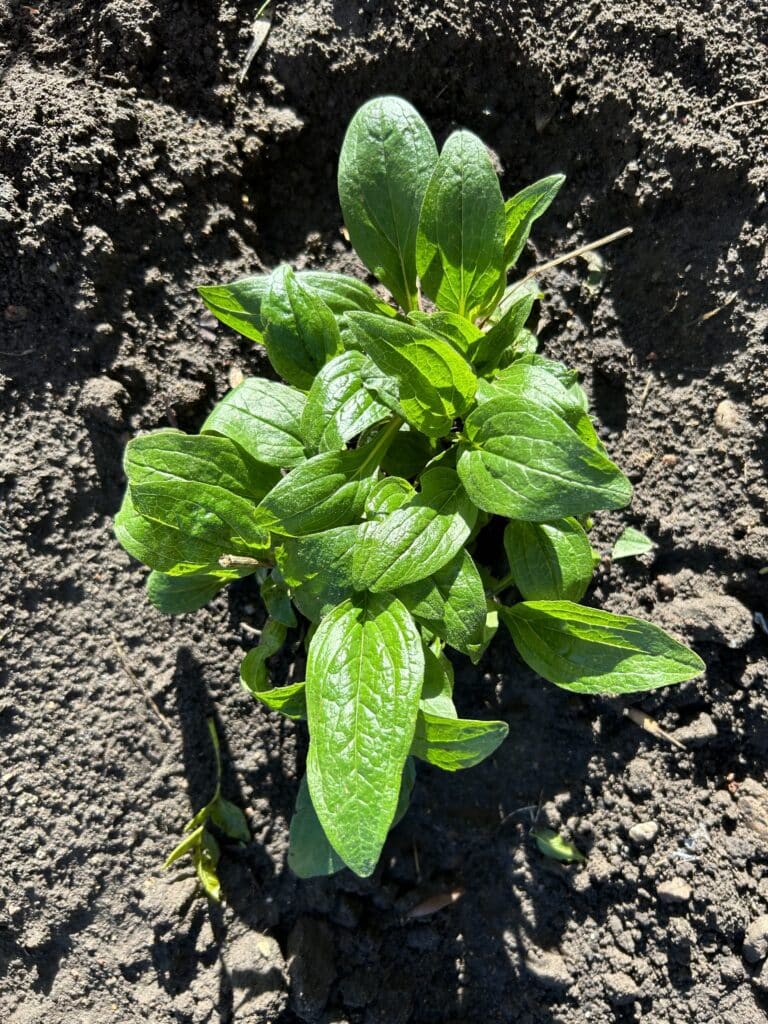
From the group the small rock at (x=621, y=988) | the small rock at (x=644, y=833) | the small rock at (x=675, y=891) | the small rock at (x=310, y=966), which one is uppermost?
the small rock at (x=644, y=833)

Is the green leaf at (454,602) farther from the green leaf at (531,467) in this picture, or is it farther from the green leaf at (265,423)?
the green leaf at (265,423)

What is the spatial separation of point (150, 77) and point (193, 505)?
4.67ft

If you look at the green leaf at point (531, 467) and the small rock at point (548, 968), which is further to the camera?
the small rock at point (548, 968)

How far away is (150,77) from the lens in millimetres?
2336

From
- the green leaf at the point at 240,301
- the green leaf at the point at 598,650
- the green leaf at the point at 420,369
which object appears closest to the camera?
the green leaf at the point at 420,369

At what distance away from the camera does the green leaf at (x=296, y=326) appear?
1885mm

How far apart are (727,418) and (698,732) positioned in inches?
37.7

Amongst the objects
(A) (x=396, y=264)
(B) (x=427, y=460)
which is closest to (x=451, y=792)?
(B) (x=427, y=460)

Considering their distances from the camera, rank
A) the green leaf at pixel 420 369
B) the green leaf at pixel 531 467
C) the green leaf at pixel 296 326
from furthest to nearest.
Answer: the green leaf at pixel 296 326
the green leaf at pixel 420 369
the green leaf at pixel 531 467

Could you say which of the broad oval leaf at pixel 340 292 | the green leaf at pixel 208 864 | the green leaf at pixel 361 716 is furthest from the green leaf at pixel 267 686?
the broad oval leaf at pixel 340 292

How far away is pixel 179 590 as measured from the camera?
84.5 inches

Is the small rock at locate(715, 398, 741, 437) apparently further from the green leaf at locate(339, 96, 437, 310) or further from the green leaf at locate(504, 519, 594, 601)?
the green leaf at locate(339, 96, 437, 310)

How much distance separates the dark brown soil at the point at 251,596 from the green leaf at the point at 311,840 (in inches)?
7.8

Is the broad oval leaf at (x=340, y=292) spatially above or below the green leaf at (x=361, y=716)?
above
